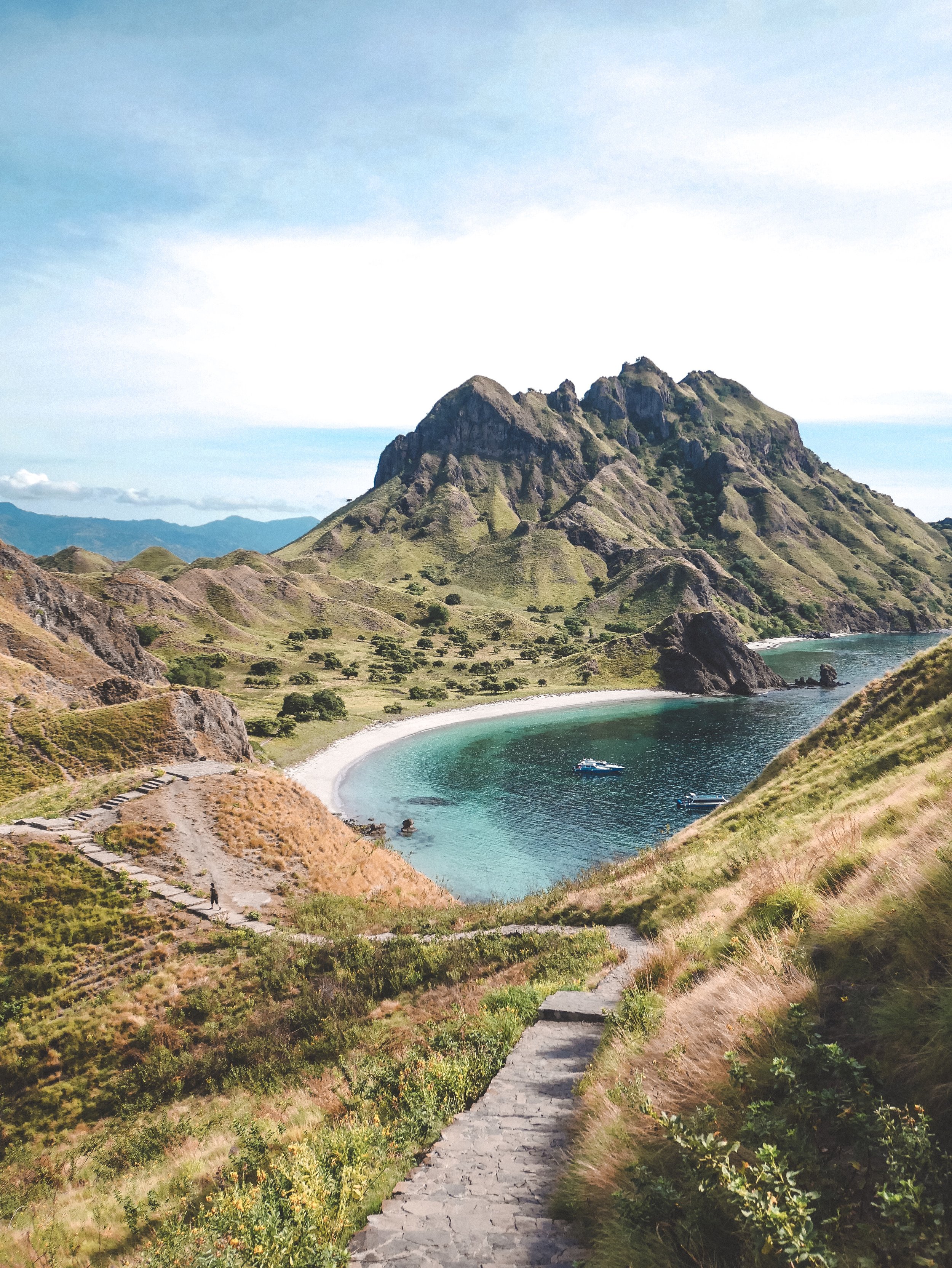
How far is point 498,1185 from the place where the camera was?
25.7 feet

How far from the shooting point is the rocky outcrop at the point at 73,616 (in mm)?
75375

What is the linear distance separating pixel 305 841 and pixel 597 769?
57.6m

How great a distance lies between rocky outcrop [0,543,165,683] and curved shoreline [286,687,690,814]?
81.3ft

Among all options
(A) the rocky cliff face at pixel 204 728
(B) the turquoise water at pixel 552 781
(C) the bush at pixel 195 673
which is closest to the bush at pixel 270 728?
(B) the turquoise water at pixel 552 781

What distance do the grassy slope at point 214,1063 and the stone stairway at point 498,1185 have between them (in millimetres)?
508

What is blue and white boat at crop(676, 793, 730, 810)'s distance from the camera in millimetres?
67688

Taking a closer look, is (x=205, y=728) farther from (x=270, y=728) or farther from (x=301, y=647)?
(x=301, y=647)

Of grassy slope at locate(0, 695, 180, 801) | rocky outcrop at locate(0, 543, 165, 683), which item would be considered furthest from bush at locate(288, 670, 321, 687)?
grassy slope at locate(0, 695, 180, 801)

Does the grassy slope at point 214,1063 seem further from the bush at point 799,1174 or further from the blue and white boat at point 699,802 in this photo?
the blue and white boat at point 699,802

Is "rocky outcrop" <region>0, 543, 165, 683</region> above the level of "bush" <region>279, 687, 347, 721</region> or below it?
above

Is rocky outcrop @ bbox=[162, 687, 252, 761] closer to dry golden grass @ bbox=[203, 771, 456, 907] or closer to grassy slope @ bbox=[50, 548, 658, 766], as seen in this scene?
dry golden grass @ bbox=[203, 771, 456, 907]

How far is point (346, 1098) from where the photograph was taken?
12.1 m

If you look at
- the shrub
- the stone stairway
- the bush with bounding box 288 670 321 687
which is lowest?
the bush with bounding box 288 670 321 687

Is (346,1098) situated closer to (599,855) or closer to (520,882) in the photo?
(520,882)
